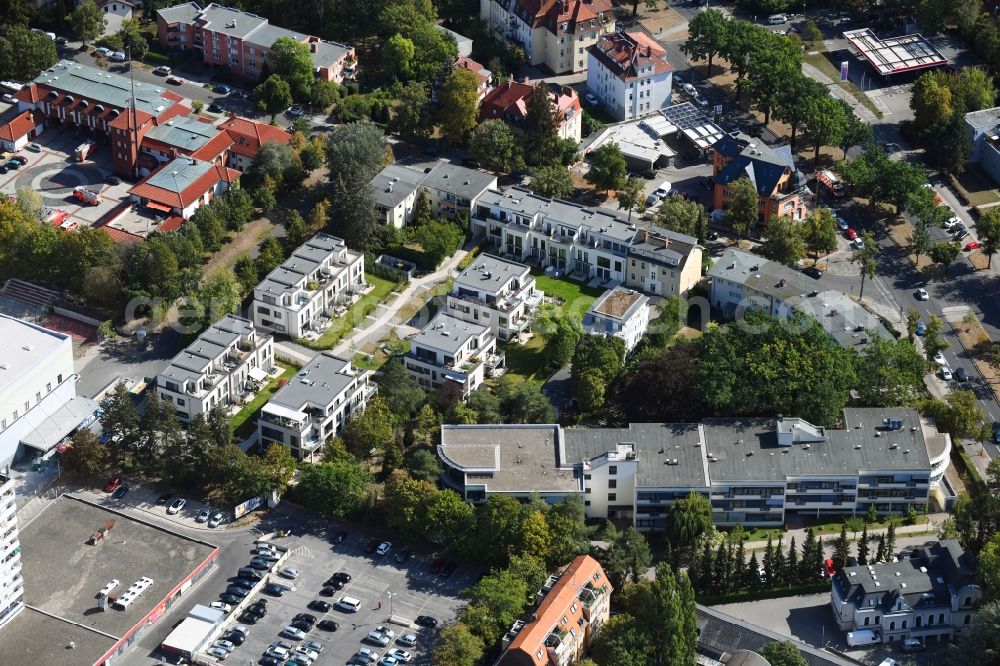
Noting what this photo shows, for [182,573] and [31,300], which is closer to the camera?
[182,573]

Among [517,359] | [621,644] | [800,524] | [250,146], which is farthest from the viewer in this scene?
[250,146]

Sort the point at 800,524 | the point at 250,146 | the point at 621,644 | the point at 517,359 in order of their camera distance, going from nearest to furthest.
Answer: the point at 621,644
the point at 800,524
the point at 517,359
the point at 250,146

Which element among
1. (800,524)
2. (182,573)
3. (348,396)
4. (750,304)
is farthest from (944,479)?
(182,573)

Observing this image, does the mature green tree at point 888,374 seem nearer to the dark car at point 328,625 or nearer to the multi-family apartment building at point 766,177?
the multi-family apartment building at point 766,177

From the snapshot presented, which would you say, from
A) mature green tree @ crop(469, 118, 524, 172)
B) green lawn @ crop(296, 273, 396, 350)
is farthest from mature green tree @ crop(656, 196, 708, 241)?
green lawn @ crop(296, 273, 396, 350)

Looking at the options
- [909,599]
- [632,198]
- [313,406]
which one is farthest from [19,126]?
[909,599]

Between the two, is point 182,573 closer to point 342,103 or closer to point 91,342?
point 91,342
